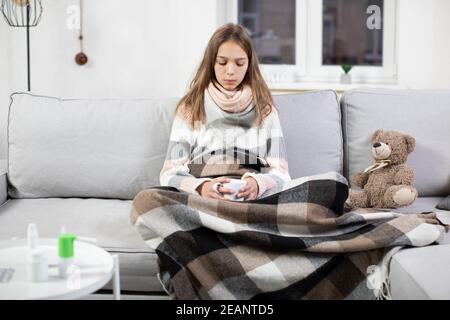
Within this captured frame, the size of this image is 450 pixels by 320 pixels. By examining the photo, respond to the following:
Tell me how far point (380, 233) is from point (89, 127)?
3.78 feet

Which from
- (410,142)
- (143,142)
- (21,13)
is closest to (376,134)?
(410,142)

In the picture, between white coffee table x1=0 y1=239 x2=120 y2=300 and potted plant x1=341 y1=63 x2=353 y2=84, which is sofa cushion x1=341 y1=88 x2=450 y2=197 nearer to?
potted plant x1=341 y1=63 x2=353 y2=84

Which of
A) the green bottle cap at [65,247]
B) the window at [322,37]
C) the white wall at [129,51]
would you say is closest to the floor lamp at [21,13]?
the white wall at [129,51]

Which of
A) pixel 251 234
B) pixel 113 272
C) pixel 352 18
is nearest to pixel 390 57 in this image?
pixel 352 18

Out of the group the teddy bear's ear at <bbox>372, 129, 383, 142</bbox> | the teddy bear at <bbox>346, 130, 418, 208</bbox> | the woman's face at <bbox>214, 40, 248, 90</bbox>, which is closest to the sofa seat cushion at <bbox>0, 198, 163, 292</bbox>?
the woman's face at <bbox>214, 40, 248, 90</bbox>

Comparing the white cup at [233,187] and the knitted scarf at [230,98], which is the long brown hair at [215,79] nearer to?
the knitted scarf at [230,98]

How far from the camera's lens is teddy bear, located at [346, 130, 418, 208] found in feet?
6.84

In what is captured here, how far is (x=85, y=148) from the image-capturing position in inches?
89.4

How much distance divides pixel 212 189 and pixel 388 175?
2.13ft

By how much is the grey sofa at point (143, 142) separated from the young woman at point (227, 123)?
0.50 feet

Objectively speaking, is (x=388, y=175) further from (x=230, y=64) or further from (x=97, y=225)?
(x=97, y=225)

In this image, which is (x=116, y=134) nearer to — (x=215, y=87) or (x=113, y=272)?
(x=215, y=87)

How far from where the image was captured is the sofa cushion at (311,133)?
7.35 feet

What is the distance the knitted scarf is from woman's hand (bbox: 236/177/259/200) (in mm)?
309
